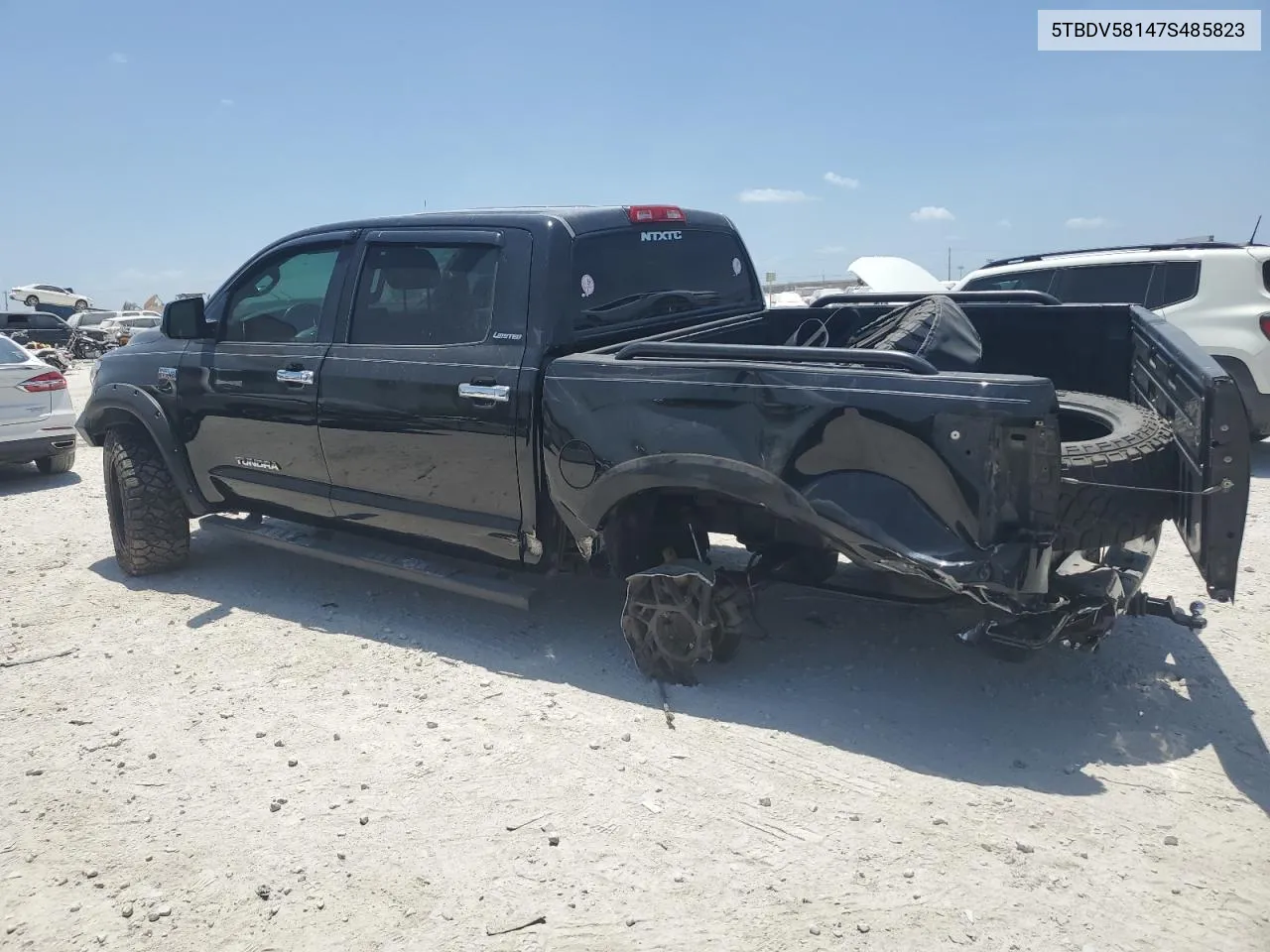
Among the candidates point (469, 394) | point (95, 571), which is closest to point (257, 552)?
point (95, 571)

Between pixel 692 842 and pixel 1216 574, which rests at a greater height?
pixel 1216 574

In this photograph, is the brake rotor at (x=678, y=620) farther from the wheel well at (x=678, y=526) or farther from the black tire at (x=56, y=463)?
the black tire at (x=56, y=463)

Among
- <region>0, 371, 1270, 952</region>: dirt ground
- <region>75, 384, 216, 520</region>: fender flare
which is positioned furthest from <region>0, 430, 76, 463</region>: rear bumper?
<region>0, 371, 1270, 952</region>: dirt ground

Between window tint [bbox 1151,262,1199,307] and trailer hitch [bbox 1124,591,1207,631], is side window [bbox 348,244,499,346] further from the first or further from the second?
window tint [bbox 1151,262,1199,307]

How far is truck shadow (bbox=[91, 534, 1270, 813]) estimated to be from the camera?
10.9ft

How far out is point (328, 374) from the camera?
4.55 m

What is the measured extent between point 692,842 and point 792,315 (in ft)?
9.87

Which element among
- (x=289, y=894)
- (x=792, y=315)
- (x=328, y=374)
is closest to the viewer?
(x=289, y=894)

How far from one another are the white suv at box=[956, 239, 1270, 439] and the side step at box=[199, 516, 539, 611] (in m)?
5.87

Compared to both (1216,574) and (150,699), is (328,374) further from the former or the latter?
(1216,574)

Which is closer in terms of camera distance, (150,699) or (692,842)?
(692,842)

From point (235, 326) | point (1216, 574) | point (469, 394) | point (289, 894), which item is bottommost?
point (289, 894)

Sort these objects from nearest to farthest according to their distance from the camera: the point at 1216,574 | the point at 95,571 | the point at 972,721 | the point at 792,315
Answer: the point at 1216,574, the point at 972,721, the point at 792,315, the point at 95,571

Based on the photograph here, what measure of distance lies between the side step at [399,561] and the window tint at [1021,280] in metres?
6.12
